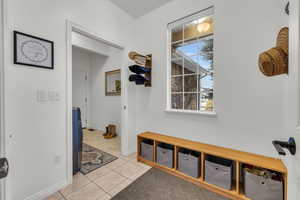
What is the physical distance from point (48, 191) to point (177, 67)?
2.48 meters

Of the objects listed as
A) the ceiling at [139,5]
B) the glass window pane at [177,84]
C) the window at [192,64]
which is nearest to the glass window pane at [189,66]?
the window at [192,64]

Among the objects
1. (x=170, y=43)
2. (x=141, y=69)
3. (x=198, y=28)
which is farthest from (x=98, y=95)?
(x=198, y=28)

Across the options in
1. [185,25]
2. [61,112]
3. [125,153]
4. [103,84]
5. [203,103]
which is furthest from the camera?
[103,84]

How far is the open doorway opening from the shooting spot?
3.11m

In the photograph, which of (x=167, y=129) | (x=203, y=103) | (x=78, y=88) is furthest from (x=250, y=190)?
(x=78, y=88)

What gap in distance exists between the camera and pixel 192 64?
227cm

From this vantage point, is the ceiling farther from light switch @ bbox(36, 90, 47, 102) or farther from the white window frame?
light switch @ bbox(36, 90, 47, 102)

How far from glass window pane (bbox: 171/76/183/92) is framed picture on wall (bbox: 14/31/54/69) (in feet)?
5.92

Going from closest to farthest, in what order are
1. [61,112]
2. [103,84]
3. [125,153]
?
1. [61,112]
2. [125,153]
3. [103,84]

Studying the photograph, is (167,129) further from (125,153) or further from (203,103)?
(125,153)

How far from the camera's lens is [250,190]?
1448mm

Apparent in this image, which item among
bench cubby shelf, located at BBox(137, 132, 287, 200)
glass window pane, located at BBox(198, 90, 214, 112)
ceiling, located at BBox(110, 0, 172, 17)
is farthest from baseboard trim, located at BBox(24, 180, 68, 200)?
ceiling, located at BBox(110, 0, 172, 17)

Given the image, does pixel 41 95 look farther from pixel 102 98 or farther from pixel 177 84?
pixel 102 98

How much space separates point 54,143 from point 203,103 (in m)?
2.10
